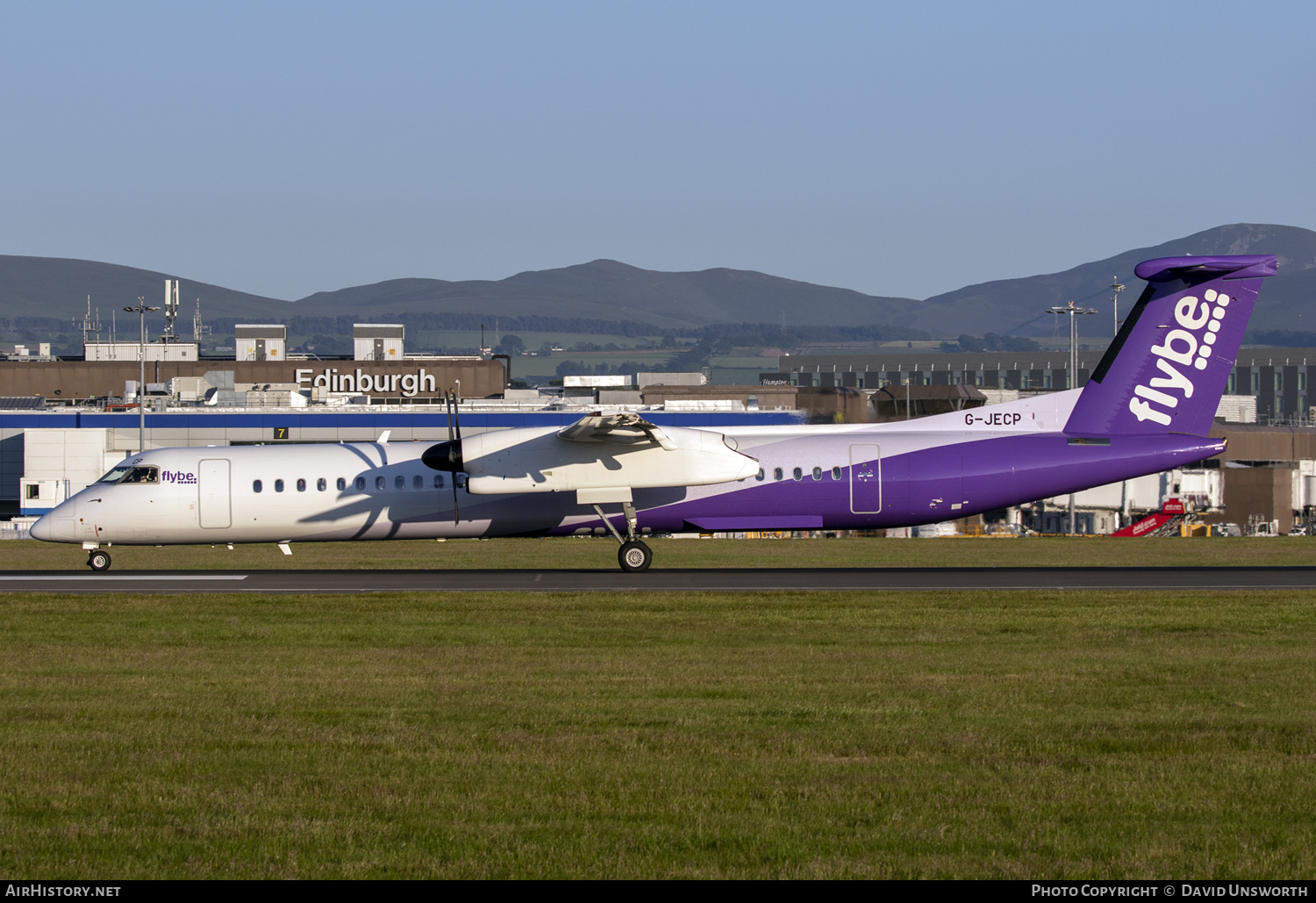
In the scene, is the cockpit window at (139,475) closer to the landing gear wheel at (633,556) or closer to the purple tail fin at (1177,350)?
the landing gear wheel at (633,556)

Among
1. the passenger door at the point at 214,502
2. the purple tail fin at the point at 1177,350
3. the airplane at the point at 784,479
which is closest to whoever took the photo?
the purple tail fin at the point at 1177,350

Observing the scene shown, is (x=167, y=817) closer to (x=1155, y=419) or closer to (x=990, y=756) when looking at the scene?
(x=990, y=756)

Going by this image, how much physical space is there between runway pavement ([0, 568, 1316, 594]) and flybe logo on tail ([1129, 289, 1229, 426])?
4.09 m

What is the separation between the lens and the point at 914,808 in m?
10.3

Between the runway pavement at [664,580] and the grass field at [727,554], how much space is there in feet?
14.2

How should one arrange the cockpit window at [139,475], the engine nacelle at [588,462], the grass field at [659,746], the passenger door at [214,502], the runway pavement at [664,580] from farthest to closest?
the cockpit window at [139,475] → the passenger door at [214,502] → the engine nacelle at [588,462] → the runway pavement at [664,580] → the grass field at [659,746]

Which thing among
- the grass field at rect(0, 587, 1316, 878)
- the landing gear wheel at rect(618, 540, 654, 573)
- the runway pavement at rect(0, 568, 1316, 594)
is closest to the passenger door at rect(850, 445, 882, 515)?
the runway pavement at rect(0, 568, 1316, 594)

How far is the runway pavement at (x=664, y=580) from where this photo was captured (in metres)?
27.6

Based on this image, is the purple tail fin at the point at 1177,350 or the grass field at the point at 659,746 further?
the purple tail fin at the point at 1177,350

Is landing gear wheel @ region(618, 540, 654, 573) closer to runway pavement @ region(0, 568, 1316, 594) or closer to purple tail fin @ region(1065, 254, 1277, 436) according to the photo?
runway pavement @ region(0, 568, 1316, 594)

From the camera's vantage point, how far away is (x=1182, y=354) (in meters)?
31.2

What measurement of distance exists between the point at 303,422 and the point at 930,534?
121ft

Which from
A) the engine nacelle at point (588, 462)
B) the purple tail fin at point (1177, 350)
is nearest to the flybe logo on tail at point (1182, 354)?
the purple tail fin at point (1177, 350)

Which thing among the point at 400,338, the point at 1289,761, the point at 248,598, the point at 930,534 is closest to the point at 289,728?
the point at 1289,761
